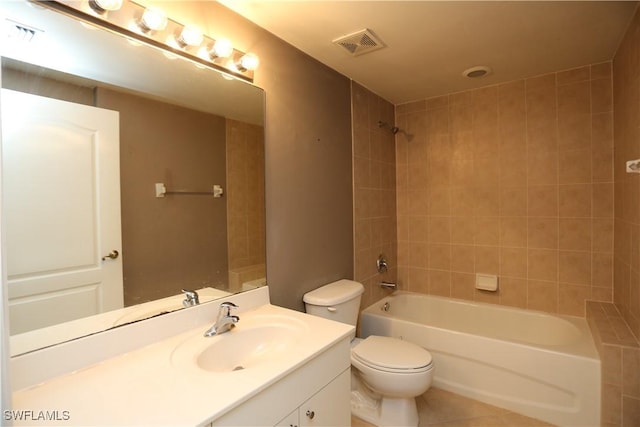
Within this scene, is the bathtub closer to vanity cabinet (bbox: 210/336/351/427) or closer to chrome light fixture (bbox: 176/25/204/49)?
vanity cabinet (bbox: 210/336/351/427)

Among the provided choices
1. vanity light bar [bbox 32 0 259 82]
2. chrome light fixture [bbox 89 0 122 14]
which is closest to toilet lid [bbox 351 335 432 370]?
vanity light bar [bbox 32 0 259 82]

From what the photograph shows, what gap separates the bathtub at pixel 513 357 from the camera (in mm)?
1780

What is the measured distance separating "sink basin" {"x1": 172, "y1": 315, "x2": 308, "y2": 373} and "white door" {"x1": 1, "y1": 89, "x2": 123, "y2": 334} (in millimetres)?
328

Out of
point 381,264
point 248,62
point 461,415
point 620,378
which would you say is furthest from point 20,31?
point 620,378

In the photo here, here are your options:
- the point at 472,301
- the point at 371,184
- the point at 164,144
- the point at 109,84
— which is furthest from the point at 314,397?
the point at 472,301

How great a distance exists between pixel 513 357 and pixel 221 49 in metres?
2.37

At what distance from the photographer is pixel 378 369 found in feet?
5.67

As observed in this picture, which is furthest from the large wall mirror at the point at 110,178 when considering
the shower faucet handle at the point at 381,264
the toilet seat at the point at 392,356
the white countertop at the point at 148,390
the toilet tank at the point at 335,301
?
the shower faucet handle at the point at 381,264

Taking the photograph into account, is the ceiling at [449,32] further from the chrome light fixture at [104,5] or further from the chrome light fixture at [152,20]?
the chrome light fixture at [104,5]

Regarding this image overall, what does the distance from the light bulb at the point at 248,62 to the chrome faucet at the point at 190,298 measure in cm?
107

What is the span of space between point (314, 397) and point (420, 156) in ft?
7.59

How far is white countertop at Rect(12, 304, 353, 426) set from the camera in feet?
2.53

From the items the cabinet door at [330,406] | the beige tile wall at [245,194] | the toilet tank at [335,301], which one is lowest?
the cabinet door at [330,406]

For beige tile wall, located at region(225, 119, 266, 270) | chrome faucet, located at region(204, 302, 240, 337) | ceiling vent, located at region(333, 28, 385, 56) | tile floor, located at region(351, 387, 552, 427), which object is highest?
ceiling vent, located at region(333, 28, 385, 56)
